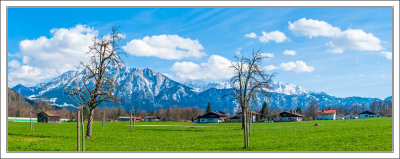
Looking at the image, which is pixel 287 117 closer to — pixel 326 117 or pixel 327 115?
pixel 326 117

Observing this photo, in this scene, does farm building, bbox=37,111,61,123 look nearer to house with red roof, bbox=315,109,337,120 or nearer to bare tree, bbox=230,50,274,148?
bare tree, bbox=230,50,274,148

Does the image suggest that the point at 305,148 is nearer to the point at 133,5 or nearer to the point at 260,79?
the point at 133,5

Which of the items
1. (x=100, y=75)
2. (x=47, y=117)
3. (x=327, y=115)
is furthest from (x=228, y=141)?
(x=327, y=115)

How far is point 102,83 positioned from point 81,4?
17940 mm

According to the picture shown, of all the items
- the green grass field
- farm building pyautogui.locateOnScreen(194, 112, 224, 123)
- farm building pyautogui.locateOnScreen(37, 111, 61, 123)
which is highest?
the green grass field

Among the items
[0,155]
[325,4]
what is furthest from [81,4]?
[325,4]

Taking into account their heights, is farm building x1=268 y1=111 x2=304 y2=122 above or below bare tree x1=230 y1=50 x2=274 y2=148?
below

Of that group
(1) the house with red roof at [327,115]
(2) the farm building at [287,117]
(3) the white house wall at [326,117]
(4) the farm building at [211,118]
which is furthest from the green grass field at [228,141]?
(1) the house with red roof at [327,115]

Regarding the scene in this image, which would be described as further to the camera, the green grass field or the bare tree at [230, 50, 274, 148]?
the bare tree at [230, 50, 274, 148]

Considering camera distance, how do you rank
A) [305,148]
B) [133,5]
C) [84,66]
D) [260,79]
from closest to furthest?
[133,5]
[305,148]
[84,66]
[260,79]

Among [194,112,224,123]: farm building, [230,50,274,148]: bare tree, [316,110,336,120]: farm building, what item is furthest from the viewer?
[194,112,224,123]: farm building

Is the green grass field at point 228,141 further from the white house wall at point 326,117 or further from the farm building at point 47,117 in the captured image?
the white house wall at point 326,117

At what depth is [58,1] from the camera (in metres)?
19.3

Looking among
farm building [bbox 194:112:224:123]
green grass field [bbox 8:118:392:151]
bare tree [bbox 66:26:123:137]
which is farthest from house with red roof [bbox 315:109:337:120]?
bare tree [bbox 66:26:123:137]
